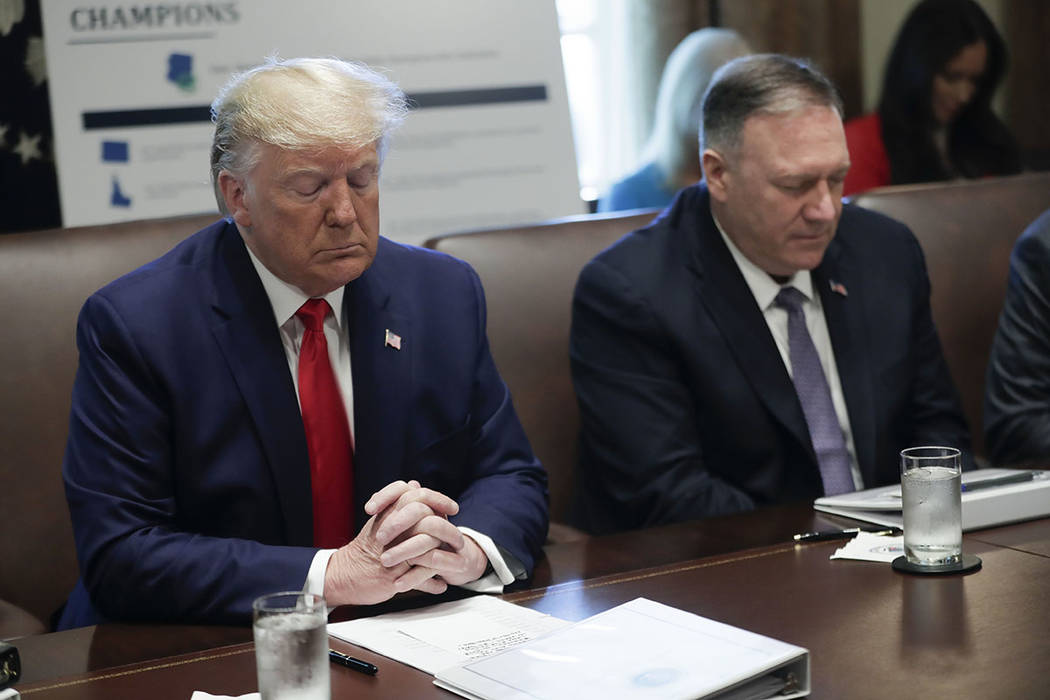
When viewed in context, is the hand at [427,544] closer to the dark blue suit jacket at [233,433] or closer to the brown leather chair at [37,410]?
the dark blue suit jacket at [233,433]

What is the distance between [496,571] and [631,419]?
0.76 metres

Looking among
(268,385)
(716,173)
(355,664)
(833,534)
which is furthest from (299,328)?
(716,173)

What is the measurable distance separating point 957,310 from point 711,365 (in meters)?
Result: 0.93

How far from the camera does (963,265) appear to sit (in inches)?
121

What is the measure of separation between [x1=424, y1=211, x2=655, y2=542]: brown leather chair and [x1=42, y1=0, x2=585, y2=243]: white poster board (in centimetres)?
96

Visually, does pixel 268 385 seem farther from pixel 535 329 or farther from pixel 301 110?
pixel 535 329

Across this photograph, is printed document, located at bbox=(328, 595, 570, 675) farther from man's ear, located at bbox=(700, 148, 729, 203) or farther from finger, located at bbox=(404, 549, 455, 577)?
man's ear, located at bbox=(700, 148, 729, 203)

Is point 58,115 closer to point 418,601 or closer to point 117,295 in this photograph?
point 117,295

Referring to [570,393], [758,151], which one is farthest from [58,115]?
[758,151]

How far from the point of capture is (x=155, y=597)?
1688 millimetres

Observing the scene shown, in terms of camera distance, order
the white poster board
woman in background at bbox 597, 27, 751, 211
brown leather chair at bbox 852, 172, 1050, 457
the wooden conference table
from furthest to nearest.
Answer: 1. woman in background at bbox 597, 27, 751, 211
2. the white poster board
3. brown leather chair at bbox 852, 172, 1050, 457
4. the wooden conference table

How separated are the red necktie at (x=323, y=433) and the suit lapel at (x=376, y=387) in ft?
0.08

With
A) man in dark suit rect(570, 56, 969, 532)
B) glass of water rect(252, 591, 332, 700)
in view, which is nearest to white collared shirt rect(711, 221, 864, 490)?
man in dark suit rect(570, 56, 969, 532)

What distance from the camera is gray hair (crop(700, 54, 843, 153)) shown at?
2.46 m
